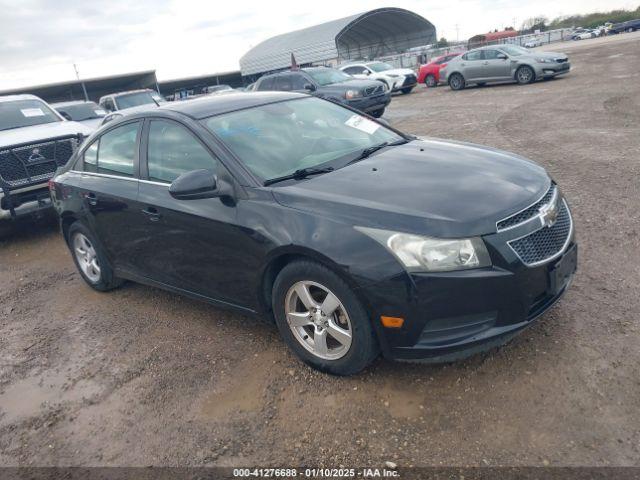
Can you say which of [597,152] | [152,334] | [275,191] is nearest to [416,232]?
[275,191]

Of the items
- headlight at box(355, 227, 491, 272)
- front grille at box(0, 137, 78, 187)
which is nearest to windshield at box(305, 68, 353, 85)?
front grille at box(0, 137, 78, 187)

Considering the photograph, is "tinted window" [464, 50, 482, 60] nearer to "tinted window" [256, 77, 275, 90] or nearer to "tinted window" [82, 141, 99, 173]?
"tinted window" [256, 77, 275, 90]

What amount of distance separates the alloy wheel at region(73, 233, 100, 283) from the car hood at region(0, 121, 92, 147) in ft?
9.41

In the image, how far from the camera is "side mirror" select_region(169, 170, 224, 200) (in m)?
3.30

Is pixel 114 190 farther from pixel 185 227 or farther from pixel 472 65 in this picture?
pixel 472 65

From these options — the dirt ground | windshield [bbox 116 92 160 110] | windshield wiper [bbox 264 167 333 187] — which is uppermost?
windshield [bbox 116 92 160 110]

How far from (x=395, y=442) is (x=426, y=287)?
0.81 meters

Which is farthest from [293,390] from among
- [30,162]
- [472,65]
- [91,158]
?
[472,65]

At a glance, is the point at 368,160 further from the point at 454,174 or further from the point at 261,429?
the point at 261,429

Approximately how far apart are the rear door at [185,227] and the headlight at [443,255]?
1163mm

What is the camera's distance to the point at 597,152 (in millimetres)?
7586

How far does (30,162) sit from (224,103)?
451cm

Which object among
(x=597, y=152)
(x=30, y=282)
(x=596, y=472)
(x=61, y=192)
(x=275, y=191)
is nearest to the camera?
(x=596, y=472)

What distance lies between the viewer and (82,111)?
A: 1363cm
